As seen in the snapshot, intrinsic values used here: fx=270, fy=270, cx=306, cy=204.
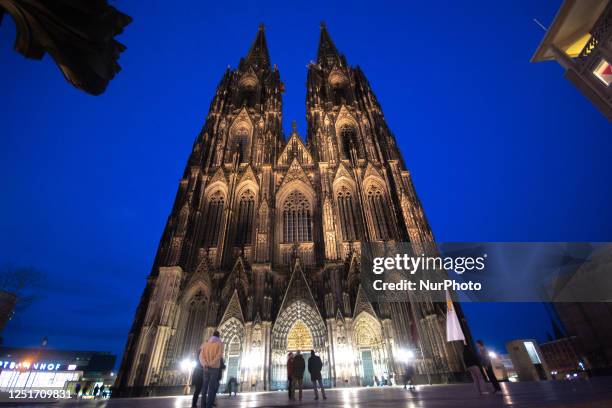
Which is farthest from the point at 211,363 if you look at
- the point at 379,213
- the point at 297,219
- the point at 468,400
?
the point at 379,213

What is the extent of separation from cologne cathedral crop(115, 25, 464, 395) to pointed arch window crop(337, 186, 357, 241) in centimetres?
9

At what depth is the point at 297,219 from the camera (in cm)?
1998

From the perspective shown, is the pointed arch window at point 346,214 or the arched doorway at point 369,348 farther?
the pointed arch window at point 346,214

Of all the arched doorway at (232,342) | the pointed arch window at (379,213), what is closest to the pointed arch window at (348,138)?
the pointed arch window at (379,213)

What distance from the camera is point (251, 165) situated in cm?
2198

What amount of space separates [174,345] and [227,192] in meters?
10.5

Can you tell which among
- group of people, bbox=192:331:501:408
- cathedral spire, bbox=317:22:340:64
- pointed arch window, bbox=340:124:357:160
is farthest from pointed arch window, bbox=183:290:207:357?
cathedral spire, bbox=317:22:340:64

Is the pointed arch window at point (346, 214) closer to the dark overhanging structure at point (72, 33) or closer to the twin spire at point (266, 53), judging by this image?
the dark overhanging structure at point (72, 33)

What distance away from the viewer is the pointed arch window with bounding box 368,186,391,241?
18877 mm

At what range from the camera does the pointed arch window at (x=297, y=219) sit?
63.2 feet

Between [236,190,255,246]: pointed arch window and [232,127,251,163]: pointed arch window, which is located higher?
[232,127,251,163]: pointed arch window

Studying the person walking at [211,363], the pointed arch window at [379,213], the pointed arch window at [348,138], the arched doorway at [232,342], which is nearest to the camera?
the person walking at [211,363]

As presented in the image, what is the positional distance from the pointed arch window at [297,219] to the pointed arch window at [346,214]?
2.36 metres

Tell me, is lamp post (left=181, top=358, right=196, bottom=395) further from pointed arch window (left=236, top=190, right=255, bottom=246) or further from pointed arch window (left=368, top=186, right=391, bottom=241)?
pointed arch window (left=368, top=186, right=391, bottom=241)
